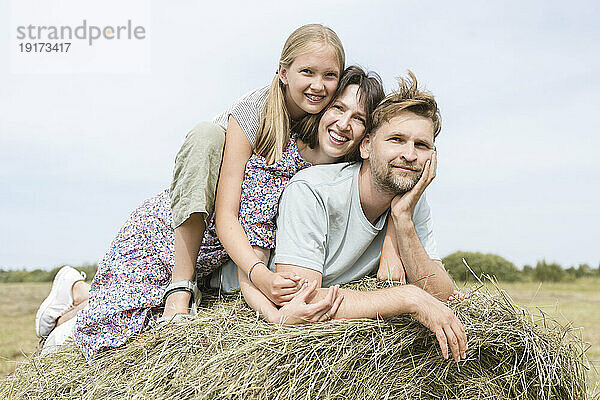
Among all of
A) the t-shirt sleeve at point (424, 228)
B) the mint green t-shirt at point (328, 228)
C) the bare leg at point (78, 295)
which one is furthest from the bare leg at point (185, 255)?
the bare leg at point (78, 295)

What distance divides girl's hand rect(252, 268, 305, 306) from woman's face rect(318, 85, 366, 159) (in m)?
0.72

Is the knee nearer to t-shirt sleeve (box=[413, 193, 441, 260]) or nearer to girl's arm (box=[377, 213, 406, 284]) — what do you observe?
girl's arm (box=[377, 213, 406, 284])

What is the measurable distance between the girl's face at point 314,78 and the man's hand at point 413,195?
0.61 m

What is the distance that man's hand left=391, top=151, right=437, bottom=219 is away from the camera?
117 inches

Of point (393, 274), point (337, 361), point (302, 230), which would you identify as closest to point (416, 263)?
point (393, 274)

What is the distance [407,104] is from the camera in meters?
3.07

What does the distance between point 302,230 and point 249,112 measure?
0.68 metres

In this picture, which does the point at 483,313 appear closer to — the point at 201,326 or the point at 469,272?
the point at 469,272

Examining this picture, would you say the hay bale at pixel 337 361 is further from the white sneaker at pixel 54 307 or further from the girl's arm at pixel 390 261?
the white sneaker at pixel 54 307

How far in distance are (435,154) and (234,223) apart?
39.7 inches

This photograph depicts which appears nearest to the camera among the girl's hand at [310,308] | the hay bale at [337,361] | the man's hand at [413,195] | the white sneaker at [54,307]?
the hay bale at [337,361]

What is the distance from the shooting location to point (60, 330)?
4148mm

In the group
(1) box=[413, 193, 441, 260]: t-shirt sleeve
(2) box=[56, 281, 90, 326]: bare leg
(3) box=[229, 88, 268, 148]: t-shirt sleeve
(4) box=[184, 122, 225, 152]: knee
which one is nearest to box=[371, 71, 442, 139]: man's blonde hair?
(1) box=[413, 193, 441, 260]: t-shirt sleeve

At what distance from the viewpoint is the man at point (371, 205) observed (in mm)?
2918
